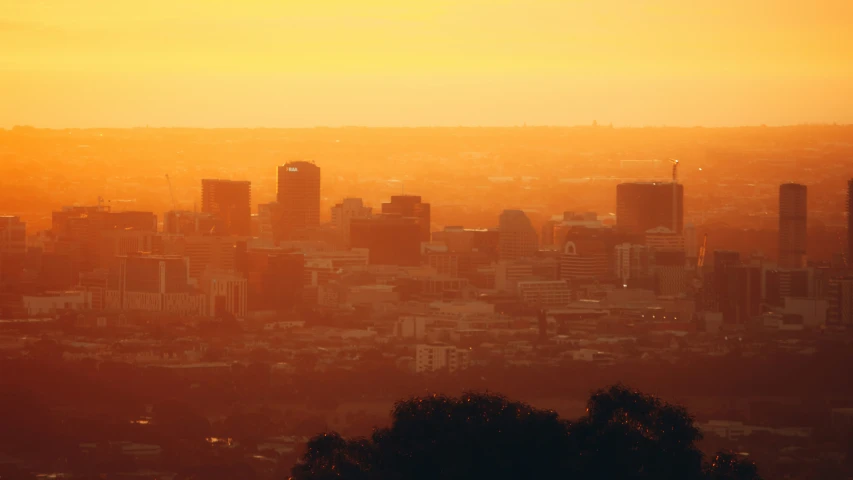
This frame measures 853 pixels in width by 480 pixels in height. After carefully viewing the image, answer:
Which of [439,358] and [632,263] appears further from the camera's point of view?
[632,263]

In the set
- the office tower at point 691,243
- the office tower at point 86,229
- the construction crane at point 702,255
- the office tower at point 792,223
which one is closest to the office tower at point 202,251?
the office tower at point 86,229

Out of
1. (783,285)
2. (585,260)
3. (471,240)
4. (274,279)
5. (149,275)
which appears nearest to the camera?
(783,285)

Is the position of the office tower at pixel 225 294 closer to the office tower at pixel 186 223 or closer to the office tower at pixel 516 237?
the office tower at pixel 186 223

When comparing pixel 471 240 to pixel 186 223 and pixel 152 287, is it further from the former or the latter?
pixel 152 287

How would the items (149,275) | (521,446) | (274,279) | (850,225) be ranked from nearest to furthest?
(521,446) < (149,275) < (274,279) < (850,225)

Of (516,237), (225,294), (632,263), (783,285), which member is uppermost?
(516,237)

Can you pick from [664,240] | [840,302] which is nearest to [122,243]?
[664,240]

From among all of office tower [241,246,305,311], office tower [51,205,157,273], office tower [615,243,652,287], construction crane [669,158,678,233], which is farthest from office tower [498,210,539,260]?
office tower [51,205,157,273]
